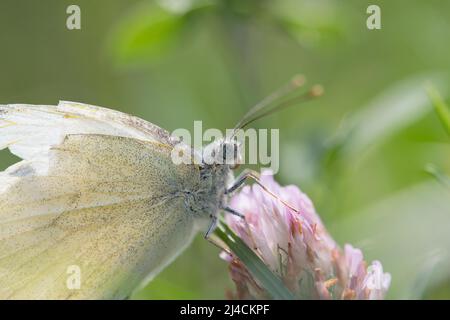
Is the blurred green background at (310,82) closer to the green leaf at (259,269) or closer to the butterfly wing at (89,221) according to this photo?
the butterfly wing at (89,221)

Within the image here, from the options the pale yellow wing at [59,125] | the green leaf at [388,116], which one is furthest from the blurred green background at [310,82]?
the pale yellow wing at [59,125]

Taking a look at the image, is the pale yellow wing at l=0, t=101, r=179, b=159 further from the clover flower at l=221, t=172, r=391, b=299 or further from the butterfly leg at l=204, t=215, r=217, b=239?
the clover flower at l=221, t=172, r=391, b=299

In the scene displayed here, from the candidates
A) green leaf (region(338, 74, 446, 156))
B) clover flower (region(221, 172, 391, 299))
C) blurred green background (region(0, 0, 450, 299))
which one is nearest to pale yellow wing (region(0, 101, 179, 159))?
clover flower (region(221, 172, 391, 299))

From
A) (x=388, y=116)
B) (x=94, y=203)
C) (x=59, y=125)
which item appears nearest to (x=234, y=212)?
(x=94, y=203)

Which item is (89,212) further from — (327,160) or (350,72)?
(350,72)

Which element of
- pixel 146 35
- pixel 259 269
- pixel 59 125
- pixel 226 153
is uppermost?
pixel 146 35

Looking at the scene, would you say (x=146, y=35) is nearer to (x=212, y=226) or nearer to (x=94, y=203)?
(x=94, y=203)

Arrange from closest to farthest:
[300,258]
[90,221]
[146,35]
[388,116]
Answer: [300,258] < [90,221] < [388,116] < [146,35]
